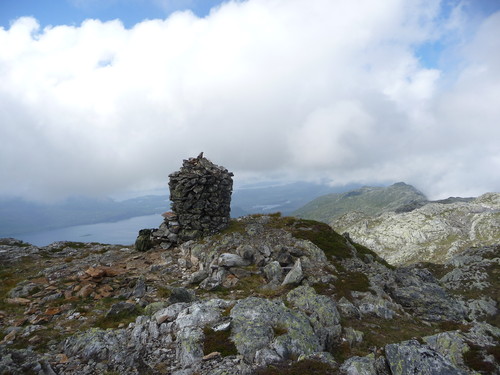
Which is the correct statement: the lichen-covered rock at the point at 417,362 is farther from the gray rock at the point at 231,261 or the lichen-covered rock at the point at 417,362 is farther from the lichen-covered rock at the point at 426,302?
the gray rock at the point at 231,261

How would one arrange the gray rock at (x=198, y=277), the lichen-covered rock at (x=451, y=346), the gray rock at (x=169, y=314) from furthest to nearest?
the gray rock at (x=198, y=277) → the gray rock at (x=169, y=314) → the lichen-covered rock at (x=451, y=346)

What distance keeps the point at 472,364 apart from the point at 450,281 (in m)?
83.9

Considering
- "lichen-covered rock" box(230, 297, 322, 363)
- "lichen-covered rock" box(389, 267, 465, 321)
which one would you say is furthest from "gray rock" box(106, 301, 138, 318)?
"lichen-covered rock" box(389, 267, 465, 321)

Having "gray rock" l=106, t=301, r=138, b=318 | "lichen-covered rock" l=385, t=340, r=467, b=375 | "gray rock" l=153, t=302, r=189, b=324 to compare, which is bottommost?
"lichen-covered rock" l=385, t=340, r=467, b=375

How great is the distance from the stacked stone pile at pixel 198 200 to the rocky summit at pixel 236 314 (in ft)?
6.26

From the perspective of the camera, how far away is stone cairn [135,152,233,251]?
120ft

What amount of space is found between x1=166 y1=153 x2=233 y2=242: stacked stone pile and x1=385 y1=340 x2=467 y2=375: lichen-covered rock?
27.0 meters

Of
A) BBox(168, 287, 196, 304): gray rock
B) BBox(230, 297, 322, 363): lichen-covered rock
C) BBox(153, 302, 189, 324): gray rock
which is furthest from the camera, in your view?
BBox(168, 287, 196, 304): gray rock

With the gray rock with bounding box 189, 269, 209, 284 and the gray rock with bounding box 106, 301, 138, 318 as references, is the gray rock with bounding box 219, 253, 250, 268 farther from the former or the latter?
the gray rock with bounding box 106, 301, 138, 318

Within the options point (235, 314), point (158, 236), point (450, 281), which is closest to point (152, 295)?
point (235, 314)

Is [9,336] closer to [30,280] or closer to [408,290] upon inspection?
[30,280]

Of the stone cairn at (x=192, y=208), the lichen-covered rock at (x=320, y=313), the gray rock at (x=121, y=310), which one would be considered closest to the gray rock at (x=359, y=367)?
the lichen-covered rock at (x=320, y=313)

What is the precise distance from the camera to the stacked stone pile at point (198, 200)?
1449 inches

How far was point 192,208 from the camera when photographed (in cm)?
3734
